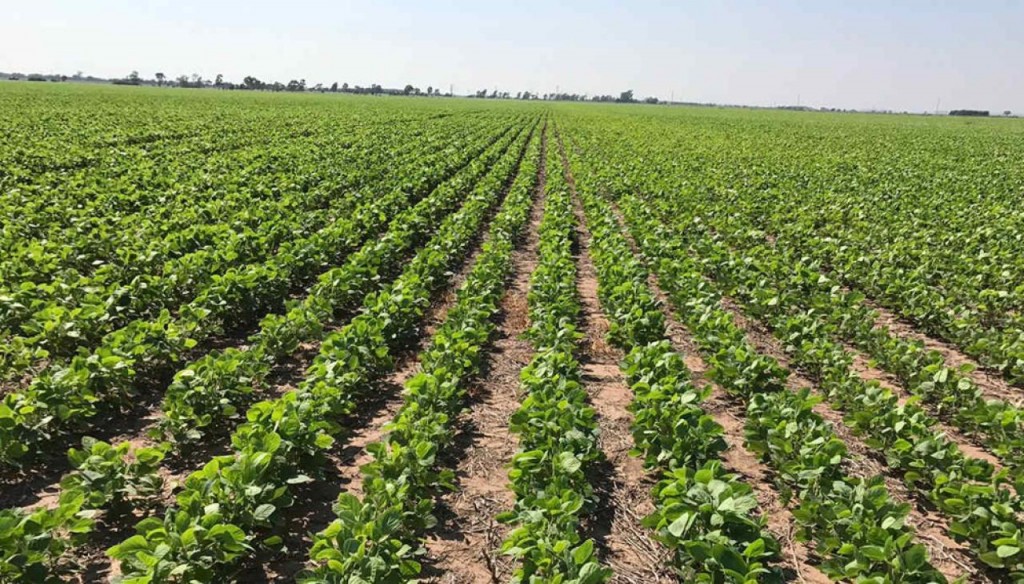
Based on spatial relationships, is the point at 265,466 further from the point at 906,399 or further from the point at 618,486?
the point at 906,399

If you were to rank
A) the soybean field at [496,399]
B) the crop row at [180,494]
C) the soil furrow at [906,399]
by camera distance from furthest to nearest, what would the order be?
the soil furrow at [906,399]
the soybean field at [496,399]
the crop row at [180,494]

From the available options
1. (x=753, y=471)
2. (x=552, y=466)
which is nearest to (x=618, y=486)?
(x=552, y=466)

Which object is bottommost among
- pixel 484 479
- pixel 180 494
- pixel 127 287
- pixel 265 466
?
pixel 484 479

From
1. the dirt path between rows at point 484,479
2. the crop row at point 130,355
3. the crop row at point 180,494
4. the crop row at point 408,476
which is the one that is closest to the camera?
the crop row at point 180,494

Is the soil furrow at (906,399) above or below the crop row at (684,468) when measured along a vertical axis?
below

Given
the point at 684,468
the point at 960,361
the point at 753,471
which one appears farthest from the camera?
the point at 960,361

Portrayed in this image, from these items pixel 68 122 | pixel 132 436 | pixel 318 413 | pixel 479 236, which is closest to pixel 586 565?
pixel 318 413

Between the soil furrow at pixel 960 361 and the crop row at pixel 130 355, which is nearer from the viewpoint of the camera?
the crop row at pixel 130 355

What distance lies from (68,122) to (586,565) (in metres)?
35.2

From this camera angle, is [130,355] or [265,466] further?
[130,355]

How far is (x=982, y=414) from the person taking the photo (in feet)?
17.0

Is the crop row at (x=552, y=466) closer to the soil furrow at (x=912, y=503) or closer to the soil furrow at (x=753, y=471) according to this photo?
the soil furrow at (x=753, y=471)

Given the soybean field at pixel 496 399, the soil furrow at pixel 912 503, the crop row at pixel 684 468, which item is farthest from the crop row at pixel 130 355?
the soil furrow at pixel 912 503

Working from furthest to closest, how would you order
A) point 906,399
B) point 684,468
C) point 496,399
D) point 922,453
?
1. point 906,399
2. point 496,399
3. point 922,453
4. point 684,468
